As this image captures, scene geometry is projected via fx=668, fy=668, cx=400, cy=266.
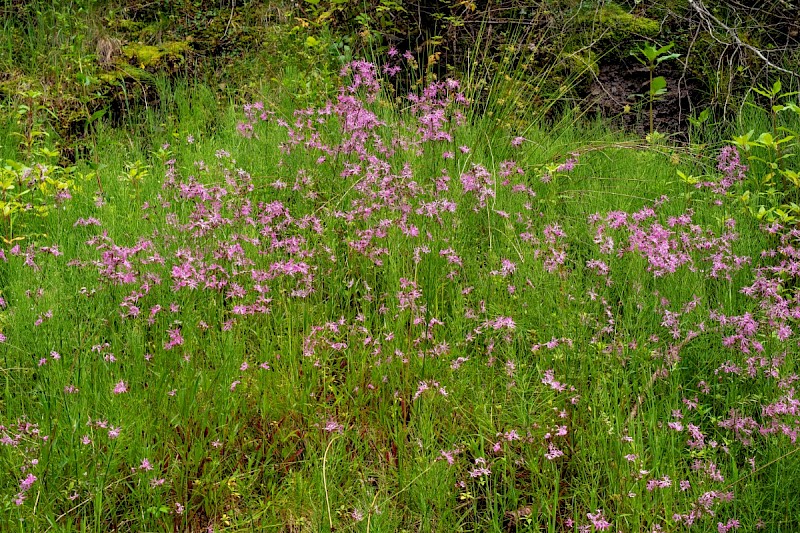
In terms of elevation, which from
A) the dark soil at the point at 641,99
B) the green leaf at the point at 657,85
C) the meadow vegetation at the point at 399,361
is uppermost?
the green leaf at the point at 657,85

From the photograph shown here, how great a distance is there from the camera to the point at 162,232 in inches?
125

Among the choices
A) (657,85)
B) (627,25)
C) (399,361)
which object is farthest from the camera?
(627,25)

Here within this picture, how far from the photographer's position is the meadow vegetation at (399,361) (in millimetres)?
2082

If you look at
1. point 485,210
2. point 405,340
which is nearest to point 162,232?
point 405,340

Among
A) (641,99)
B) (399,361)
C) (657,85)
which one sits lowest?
(641,99)

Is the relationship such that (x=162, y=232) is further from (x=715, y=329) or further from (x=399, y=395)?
(x=715, y=329)

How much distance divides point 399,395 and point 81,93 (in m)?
4.59

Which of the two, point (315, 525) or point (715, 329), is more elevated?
point (715, 329)

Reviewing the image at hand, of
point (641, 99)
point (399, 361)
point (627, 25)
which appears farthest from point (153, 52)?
point (399, 361)

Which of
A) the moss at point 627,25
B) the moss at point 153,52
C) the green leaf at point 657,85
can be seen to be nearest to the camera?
the green leaf at point 657,85

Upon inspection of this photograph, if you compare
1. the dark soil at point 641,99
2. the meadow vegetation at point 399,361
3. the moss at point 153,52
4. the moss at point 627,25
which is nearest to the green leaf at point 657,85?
the dark soil at point 641,99

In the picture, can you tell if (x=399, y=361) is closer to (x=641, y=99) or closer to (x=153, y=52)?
(x=641, y=99)

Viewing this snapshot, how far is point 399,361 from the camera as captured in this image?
2.59 metres

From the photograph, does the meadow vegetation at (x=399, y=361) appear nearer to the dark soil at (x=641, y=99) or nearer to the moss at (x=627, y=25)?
the dark soil at (x=641, y=99)
